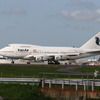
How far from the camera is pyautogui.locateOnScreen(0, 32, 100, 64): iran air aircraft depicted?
402 ft

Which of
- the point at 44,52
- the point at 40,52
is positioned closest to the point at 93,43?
the point at 44,52

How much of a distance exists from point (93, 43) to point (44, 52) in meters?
16.3

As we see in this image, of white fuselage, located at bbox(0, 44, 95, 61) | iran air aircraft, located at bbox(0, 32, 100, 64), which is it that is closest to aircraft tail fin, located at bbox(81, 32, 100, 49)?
iran air aircraft, located at bbox(0, 32, 100, 64)

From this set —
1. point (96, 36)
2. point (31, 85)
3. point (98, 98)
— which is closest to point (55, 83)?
point (31, 85)

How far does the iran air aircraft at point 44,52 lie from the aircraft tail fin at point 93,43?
2141mm

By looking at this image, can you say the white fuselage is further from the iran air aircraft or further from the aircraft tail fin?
the aircraft tail fin

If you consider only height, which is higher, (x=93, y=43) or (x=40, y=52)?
(x=93, y=43)

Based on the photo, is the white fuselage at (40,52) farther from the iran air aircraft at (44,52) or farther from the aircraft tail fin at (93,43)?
the aircraft tail fin at (93,43)

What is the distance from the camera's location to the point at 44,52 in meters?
125

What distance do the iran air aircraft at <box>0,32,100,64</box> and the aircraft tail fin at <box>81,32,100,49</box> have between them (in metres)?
2.14

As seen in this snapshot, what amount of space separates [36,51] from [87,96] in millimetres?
87263

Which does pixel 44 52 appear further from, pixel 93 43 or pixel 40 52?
pixel 93 43

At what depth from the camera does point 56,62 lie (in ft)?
411

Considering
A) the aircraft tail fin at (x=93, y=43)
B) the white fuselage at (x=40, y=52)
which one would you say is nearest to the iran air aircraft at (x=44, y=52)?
the white fuselage at (x=40, y=52)
